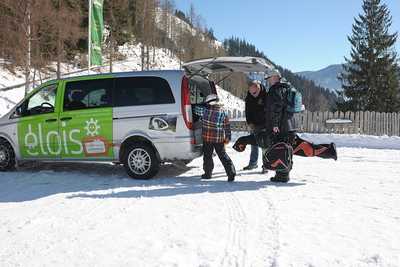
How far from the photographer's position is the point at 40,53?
24188 millimetres

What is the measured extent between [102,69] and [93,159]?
31.1m

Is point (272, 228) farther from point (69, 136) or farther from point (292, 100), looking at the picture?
point (69, 136)

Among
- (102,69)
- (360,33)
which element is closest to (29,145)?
(102,69)

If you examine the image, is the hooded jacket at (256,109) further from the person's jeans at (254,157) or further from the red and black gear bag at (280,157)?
the red and black gear bag at (280,157)

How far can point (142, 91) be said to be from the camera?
7570mm

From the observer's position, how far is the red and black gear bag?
725 centimetres

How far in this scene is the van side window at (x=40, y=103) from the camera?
820cm

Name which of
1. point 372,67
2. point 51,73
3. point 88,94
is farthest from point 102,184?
point 372,67

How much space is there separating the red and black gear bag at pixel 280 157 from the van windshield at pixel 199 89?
5.74ft

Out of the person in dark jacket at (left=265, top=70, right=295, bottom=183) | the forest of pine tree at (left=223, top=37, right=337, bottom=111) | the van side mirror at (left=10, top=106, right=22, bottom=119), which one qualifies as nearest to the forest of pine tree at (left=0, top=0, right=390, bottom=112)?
the van side mirror at (left=10, top=106, right=22, bottom=119)

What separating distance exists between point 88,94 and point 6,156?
2.33 meters

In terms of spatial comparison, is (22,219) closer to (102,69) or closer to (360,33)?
(102,69)

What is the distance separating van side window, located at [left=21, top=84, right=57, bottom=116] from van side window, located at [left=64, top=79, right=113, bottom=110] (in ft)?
1.22

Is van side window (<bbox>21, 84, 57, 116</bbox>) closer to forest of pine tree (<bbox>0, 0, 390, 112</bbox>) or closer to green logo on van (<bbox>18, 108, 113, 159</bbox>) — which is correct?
green logo on van (<bbox>18, 108, 113, 159</bbox>)
